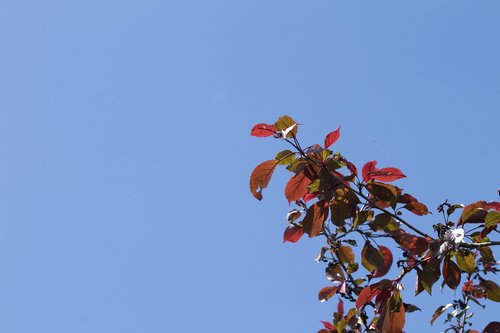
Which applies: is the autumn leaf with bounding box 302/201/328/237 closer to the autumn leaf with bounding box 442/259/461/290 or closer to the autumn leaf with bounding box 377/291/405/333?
the autumn leaf with bounding box 377/291/405/333

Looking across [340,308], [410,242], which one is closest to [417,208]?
[410,242]

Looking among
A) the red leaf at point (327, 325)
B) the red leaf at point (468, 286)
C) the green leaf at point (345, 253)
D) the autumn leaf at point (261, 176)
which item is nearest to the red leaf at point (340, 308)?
the red leaf at point (327, 325)

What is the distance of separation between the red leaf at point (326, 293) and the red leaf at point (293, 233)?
0.60 meters

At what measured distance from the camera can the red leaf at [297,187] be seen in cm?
230

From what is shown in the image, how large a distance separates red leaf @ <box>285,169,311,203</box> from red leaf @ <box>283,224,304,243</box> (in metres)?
0.21

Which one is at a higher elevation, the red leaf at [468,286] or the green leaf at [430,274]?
the red leaf at [468,286]

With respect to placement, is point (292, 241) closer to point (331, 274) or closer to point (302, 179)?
point (302, 179)

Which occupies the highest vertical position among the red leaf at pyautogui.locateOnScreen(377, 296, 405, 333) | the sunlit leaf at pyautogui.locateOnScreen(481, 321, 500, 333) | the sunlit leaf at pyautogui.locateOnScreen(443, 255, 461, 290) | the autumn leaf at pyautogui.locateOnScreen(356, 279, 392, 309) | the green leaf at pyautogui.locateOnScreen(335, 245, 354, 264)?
the green leaf at pyautogui.locateOnScreen(335, 245, 354, 264)

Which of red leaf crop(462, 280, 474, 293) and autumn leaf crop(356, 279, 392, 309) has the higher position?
red leaf crop(462, 280, 474, 293)

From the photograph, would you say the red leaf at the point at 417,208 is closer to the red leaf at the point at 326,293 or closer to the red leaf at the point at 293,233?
the red leaf at the point at 293,233

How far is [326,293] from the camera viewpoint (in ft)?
9.79

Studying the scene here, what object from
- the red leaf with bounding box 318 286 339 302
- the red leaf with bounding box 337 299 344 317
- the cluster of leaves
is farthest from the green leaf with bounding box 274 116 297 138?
the red leaf with bounding box 337 299 344 317

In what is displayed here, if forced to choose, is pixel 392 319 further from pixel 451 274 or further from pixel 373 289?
pixel 451 274

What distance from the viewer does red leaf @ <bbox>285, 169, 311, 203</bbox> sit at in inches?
90.4
